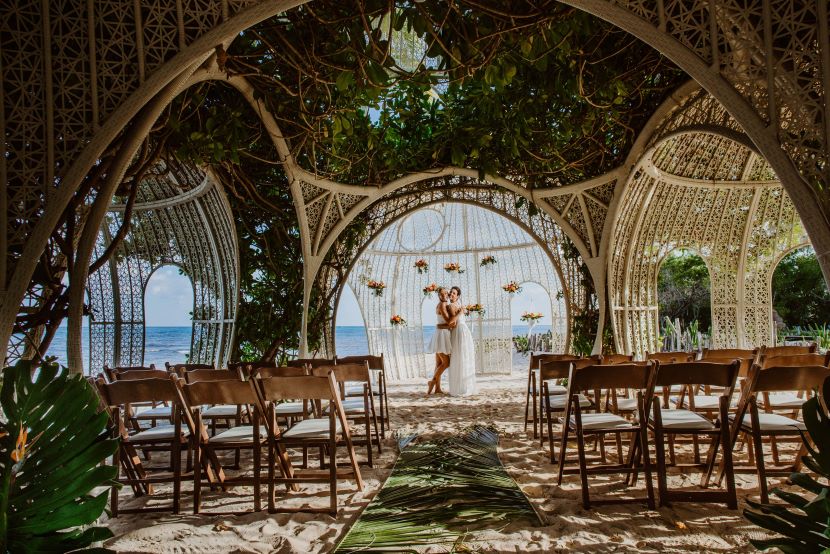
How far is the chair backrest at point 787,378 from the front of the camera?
10.1ft

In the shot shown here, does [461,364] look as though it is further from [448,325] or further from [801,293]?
[801,293]

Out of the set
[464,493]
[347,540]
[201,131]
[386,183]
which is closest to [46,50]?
[201,131]

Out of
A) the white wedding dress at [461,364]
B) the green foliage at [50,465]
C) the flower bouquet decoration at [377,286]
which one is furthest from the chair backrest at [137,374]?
the flower bouquet decoration at [377,286]

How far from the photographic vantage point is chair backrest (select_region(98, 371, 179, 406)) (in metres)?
3.31

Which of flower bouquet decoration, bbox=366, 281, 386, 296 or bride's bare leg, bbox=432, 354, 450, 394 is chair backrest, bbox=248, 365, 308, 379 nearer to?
bride's bare leg, bbox=432, 354, 450, 394

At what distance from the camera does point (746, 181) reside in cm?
808

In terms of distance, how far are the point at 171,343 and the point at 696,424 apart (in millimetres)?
37369

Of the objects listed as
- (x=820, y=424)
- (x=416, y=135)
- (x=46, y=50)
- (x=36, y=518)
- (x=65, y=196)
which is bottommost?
(x=36, y=518)

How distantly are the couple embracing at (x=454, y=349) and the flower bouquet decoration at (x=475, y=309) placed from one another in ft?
4.87

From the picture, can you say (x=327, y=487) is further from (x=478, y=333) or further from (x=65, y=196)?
(x=478, y=333)

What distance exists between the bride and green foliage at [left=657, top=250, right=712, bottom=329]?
18.9 metres

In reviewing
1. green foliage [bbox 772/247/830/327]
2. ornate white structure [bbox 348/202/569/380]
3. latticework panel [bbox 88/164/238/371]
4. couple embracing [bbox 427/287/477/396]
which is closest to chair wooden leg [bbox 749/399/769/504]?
latticework panel [bbox 88/164/238/371]

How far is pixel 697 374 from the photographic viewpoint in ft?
11.0

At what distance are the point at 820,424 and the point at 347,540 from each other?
213cm
